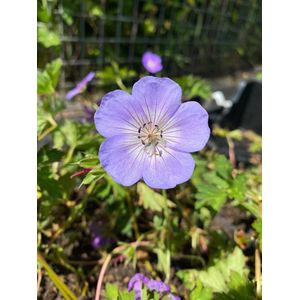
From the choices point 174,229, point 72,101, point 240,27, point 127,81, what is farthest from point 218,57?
point 174,229

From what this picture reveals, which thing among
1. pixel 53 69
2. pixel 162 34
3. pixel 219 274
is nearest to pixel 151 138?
pixel 219 274

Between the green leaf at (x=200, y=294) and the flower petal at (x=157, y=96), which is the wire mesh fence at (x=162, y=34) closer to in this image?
the flower petal at (x=157, y=96)

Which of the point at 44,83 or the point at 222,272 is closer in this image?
the point at 222,272

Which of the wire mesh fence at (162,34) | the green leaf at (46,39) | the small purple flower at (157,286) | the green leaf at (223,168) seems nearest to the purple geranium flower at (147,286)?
the small purple flower at (157,286)

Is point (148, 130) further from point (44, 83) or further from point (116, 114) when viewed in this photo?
point (44, 83)
